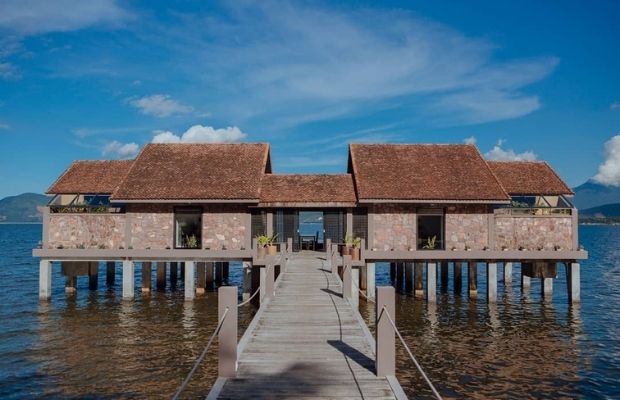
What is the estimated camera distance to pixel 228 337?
8.59 meters

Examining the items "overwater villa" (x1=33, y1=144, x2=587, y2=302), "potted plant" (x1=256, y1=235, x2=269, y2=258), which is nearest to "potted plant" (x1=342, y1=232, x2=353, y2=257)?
"overwater villa" (x1=33, y1=144, x2=587, y2=302)

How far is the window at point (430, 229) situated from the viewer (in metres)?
24.4

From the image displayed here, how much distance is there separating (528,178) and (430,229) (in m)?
5.78

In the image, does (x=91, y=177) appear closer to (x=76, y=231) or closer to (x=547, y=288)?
(x=76, y=231)

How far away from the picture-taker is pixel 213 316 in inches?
842

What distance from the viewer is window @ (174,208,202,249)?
963 inches

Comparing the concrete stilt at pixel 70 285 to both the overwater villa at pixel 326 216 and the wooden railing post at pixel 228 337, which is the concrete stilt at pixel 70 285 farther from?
the wooden railing post at pixel 228 337

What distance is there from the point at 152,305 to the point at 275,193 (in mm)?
7815

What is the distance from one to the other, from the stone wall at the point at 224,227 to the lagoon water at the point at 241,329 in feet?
9.57

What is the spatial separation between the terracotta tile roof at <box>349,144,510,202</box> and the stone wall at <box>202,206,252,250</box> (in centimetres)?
573

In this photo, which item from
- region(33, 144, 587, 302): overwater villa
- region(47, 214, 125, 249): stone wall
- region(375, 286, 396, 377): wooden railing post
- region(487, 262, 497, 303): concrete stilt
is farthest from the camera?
region(487, 262, 497, 303): concrete stilt

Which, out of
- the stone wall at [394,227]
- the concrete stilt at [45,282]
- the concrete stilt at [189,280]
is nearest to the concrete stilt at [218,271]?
the concrete stilt at [189,280]

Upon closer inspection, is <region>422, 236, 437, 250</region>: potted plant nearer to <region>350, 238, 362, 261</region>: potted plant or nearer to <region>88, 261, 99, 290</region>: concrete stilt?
<region>350, 238, 362, 261</region>: potted plant

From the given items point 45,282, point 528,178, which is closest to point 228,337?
point 45,282
